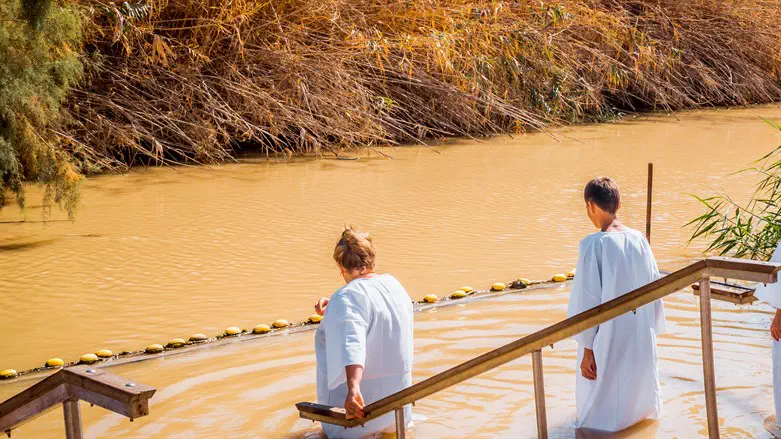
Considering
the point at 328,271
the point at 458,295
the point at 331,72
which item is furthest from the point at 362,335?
the point at 331,72

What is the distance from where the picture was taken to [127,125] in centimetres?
1285

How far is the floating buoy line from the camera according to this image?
229 inches

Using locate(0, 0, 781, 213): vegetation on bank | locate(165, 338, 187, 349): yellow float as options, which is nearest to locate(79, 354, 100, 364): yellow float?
locate(165, 338, 187, 349): yellow float

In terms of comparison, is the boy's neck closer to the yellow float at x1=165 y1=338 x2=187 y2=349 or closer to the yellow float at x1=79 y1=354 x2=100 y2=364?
the yellow float at x1=165 y1=338 x2=187 y2=349

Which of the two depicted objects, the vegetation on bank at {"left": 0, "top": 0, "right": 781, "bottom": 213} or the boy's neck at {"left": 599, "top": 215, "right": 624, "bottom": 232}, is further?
the vegetation on bank at {"left": 0, "top": 0, "right": 781, "bottom": 213}

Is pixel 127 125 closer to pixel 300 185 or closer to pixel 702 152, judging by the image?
pixel 300 185

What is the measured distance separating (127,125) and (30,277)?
16.9 ft

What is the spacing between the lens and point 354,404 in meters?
A: 3.42

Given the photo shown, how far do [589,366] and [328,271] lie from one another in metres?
4.05

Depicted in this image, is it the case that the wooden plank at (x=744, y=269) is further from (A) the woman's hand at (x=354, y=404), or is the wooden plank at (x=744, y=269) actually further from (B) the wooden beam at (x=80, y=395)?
(B) the wooden beam at (x=80, y=395)

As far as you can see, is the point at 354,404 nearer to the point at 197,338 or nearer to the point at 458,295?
the point at 197,338

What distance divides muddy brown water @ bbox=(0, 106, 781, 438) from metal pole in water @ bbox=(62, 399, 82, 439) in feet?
7.07

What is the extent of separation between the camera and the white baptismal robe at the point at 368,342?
3721 millimetres

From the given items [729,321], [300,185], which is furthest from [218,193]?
[729,321]
